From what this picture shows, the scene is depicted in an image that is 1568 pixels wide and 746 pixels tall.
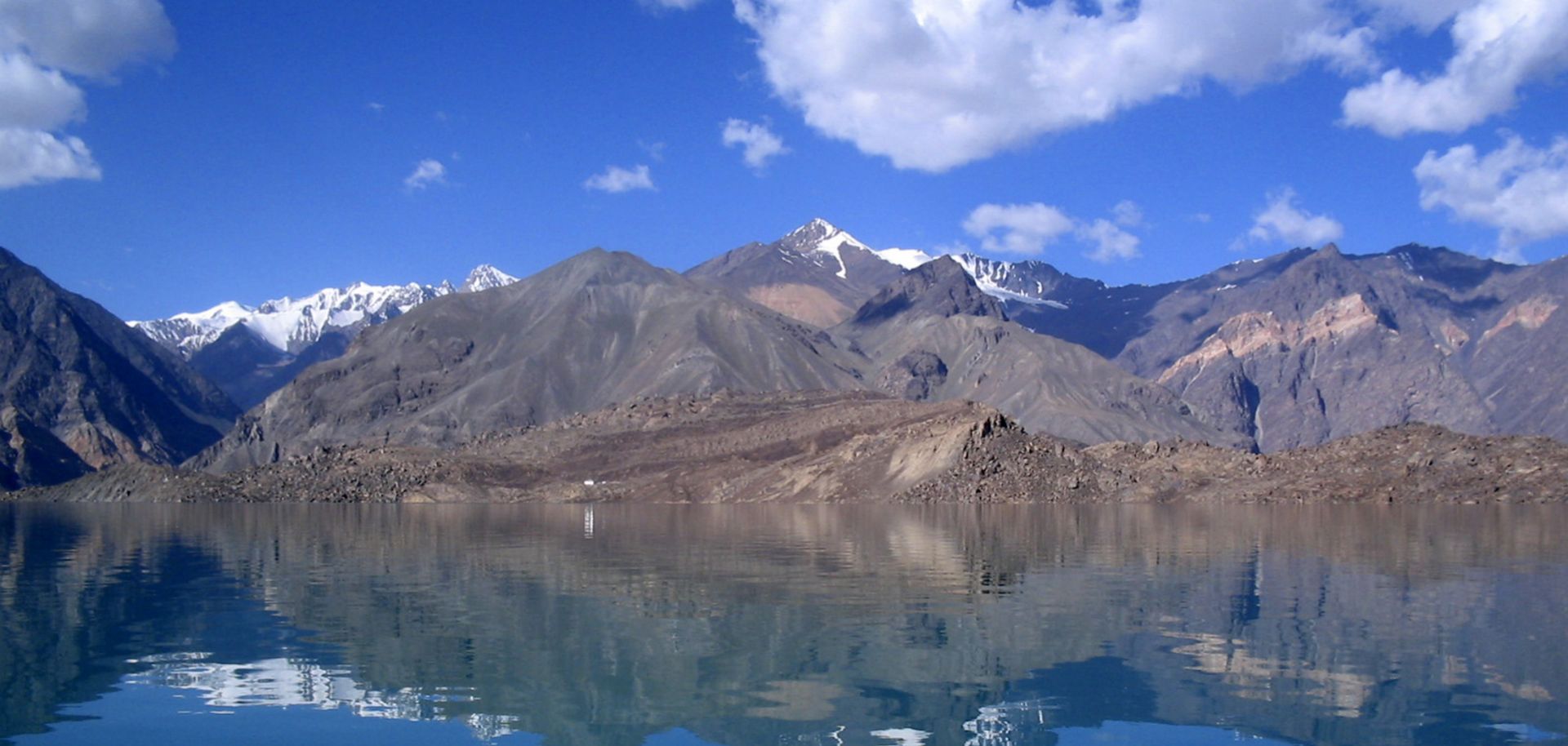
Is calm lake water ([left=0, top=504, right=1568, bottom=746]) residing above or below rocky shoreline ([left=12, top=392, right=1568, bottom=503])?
below

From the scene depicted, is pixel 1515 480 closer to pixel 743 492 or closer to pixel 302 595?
pixel 743 492

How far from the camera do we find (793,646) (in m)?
30.3

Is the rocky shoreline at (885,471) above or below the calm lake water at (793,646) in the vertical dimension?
above

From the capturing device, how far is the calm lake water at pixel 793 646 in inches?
891

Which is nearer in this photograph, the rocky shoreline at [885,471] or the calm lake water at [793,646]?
the calm lake water at [793,646]

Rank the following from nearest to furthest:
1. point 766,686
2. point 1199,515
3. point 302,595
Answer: point 766,686
point 302,595
point 1199,515

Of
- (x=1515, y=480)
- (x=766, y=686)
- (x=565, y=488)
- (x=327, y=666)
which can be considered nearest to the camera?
(x=766, y=686)

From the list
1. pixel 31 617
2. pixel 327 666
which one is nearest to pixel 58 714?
pixel 327 666

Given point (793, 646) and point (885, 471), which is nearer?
point (793, 646)

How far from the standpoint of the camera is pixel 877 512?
114 m

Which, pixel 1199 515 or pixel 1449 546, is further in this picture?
pixel 1199 515

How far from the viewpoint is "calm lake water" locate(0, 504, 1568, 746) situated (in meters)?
22.6

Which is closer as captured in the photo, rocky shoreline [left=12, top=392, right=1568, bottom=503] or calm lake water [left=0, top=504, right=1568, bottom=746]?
calm lake water [left=0, top=504, right=1568, bottom=746]

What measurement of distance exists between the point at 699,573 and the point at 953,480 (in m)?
94.4
